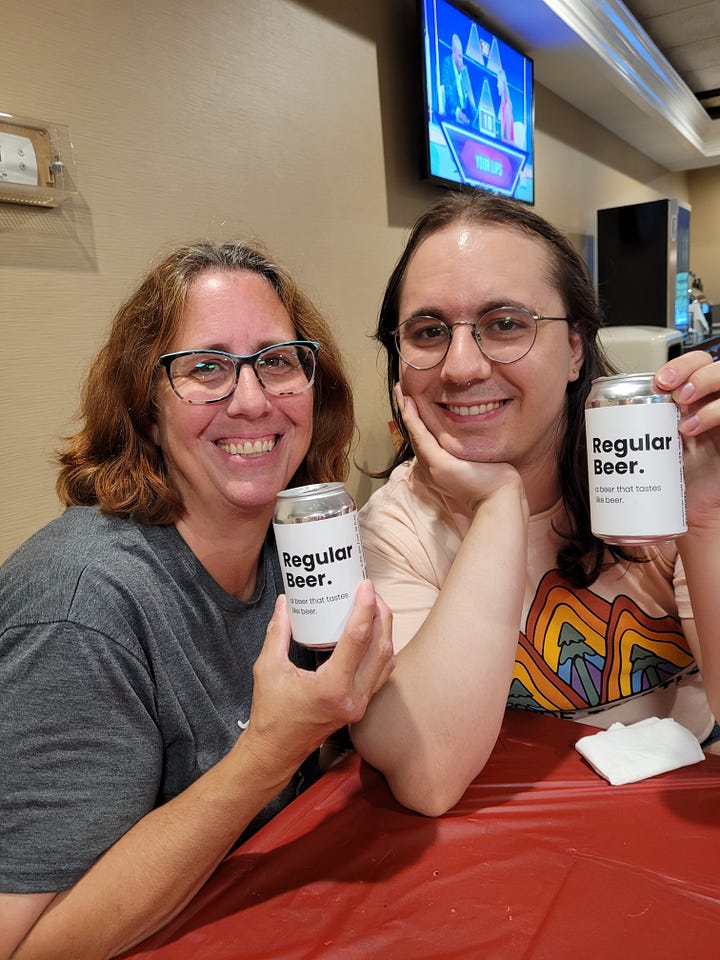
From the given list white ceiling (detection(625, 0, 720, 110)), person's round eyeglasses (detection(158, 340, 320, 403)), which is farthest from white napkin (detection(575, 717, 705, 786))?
white ceiling (detection(625, 0, 720, 110))

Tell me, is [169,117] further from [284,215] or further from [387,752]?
[387,752]

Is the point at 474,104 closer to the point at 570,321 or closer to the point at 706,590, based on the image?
the point at 570,321

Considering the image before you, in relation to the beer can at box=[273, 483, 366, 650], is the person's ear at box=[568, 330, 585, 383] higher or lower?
higher

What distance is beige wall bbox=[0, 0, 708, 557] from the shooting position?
1.56 m

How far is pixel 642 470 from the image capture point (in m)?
0.70

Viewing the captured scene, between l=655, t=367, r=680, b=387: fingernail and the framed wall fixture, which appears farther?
the framed wall fixture

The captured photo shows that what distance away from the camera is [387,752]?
838 millimetres

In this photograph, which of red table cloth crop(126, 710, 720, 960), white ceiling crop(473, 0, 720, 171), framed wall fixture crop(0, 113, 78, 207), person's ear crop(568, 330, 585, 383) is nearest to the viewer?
red table cloth crop(126, 710, 720, 960)

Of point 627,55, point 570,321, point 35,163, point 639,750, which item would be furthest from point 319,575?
point 627,55

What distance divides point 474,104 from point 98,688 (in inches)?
133

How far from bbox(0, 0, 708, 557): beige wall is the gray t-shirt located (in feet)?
2.85

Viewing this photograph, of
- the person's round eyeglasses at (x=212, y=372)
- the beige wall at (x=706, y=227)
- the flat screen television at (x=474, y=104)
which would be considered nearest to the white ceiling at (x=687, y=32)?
the flat screen television at (x=474, y=104)

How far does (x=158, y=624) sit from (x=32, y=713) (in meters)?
0.16

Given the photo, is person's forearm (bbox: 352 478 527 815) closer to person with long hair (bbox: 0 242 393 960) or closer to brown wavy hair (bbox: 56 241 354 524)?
person with long hair (bbox: 0 242 393 960)
